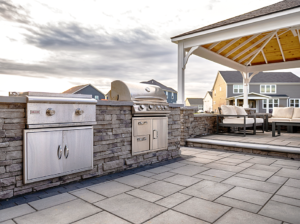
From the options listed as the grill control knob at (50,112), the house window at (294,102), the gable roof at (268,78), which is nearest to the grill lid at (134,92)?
the grill control knob at (50,112)

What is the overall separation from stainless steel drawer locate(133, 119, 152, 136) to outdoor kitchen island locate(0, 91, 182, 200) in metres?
0.09

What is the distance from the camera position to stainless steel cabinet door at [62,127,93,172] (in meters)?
2.56

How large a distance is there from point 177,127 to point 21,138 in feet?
8.95

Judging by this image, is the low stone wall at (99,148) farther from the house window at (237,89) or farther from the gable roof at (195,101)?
the gable roof at (195,101)

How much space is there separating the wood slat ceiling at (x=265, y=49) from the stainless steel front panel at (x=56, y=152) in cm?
532

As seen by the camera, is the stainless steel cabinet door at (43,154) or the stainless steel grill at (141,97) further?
the stainless steel grill at (141,97)

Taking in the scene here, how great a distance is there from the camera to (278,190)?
8.09ft

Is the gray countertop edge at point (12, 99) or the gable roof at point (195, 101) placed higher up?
the gable roof at point (195, 101)

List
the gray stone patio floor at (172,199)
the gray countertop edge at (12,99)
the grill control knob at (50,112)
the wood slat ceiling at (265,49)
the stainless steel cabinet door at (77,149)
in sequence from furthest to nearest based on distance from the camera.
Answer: the wood slat ceiling at (265,49) < the stainless steel cabinet door at (77,149) < the grill control knob at (50,112) < the gray countertop edge at (12,99) < the gray stone patio floor at (172,199)

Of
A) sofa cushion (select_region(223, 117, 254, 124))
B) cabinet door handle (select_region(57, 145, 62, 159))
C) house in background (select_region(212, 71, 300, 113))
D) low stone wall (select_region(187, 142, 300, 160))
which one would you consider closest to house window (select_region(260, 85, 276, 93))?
house in background (select_region(212, 71, 300, 113))

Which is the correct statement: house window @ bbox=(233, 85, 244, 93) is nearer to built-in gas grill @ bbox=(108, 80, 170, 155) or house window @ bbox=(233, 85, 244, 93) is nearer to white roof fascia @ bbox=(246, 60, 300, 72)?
white roof fascia @ bbox=(246, 60, 300, 72)

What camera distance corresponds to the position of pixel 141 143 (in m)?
3.50

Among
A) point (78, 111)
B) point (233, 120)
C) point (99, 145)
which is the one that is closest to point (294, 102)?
point (233, 120)

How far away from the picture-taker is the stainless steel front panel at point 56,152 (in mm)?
2281
